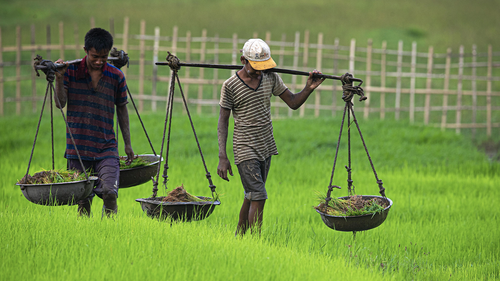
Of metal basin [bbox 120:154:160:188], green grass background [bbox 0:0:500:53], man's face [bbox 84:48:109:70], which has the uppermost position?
green grass background [bbox 0:0:500:53]

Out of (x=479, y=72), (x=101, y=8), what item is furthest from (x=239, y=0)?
(x=479, y=72)

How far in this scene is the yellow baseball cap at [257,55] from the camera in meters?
3.98

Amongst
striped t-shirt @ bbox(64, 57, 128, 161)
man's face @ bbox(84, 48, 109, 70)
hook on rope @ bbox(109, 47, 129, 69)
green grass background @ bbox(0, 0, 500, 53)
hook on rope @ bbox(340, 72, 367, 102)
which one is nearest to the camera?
hook on rope @ bbox(340, 72, 367, 102)

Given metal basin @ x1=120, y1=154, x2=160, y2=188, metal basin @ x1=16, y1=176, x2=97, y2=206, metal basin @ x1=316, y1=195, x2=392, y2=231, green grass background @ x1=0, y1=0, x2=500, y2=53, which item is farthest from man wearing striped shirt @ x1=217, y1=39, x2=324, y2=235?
green grass background @ x1=0, y1=0, x2=500, y2=53

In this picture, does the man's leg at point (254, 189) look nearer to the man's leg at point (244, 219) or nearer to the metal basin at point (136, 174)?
the man's leg at point (244, 219)

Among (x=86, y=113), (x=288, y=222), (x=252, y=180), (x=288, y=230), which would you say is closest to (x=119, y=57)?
(x=86, y=113)

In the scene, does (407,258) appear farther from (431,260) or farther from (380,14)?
(380,14)

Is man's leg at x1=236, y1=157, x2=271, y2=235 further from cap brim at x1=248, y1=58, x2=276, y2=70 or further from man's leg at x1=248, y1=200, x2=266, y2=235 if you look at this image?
cap brim at x1=248, y1=58, x2=276, y2=70

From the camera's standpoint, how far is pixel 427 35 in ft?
97.7

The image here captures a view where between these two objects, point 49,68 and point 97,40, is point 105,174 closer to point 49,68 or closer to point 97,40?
point 49,68

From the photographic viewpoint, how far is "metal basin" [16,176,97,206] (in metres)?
3.74

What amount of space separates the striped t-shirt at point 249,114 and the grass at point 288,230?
719mm

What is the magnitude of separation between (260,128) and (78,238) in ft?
5.36

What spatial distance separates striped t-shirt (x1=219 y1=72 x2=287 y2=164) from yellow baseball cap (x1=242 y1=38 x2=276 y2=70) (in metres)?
0.20
